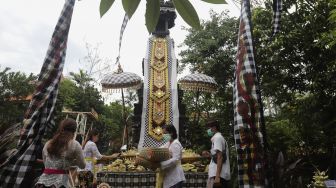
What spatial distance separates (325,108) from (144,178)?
15.2ft

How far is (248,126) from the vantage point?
1961 millimetres

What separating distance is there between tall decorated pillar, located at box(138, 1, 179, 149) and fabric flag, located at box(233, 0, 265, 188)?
6800mm

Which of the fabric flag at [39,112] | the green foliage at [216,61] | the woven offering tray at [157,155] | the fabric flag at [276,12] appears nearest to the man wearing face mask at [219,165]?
the woven offering tray at [157,155]

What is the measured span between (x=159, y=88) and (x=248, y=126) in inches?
301

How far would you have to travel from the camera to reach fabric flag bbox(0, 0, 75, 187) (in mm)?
1954

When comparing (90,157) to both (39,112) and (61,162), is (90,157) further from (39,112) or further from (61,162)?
(39,112)

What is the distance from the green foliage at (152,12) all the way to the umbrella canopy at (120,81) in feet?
24.7

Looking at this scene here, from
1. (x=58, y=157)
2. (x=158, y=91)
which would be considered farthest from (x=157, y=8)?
(x=158, y=91)

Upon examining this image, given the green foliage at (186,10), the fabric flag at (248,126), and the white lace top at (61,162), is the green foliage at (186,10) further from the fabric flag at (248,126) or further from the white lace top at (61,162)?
the white lace top at (61,162)

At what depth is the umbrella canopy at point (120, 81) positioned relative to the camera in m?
8.82

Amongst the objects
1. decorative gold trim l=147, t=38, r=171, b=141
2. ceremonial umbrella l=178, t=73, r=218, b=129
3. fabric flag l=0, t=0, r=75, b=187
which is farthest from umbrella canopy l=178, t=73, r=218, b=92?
fabric flag l=0, t=0, r=75, b=187

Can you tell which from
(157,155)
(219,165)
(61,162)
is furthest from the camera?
(219,165)

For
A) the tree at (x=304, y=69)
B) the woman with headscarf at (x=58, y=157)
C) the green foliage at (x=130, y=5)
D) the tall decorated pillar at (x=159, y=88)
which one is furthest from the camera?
the tall decorated pillar at (x=159, y=88)

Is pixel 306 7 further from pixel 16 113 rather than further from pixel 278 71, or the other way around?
pixel 16 113
